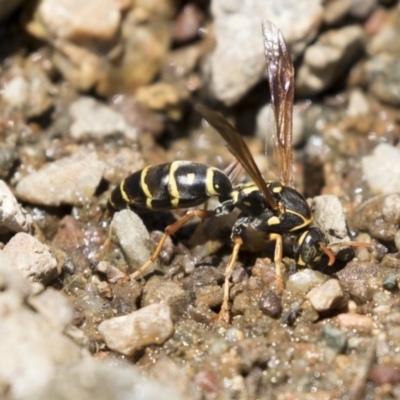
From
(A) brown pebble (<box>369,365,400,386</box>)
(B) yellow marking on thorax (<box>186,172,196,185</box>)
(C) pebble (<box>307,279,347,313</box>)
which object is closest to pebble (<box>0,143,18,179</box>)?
(B) yellow marking on thorax (<box>186,172,196,185</box>)

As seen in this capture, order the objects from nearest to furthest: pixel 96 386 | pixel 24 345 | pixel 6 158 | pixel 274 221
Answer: pixel 96 386, pixel 24 345, pixel 274 221, pixel 6 158

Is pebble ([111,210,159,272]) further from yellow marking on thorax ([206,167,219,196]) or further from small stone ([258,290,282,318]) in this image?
small stone ([258,290,282,318])

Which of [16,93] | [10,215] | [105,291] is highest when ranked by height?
[16,93]

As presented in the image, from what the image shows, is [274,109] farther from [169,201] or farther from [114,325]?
[114,325]

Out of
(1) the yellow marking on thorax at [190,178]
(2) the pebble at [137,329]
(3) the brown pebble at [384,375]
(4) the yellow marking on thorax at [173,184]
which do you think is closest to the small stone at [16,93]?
(4) the yellow marking on thorax at [173,184]

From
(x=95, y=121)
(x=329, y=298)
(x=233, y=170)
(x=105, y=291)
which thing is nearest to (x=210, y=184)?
(x=233, y=170)

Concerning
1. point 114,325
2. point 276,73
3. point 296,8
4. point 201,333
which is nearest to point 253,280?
point 201,333

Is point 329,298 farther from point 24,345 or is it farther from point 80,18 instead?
point 80,18
